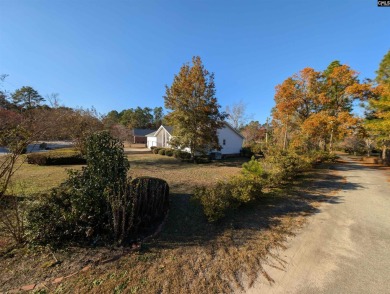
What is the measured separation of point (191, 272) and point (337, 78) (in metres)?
21.1

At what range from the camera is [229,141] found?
24.0 m

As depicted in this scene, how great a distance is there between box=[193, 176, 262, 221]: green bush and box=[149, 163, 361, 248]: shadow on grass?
0.99 feet

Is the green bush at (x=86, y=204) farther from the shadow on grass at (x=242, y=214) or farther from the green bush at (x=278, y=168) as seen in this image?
the green bush at (x=278, y=168)

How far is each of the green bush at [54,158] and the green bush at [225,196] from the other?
11450 mm

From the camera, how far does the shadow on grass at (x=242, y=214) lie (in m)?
4.32

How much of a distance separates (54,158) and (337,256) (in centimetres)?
1639

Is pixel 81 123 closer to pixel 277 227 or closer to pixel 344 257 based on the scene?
pixel 277 227

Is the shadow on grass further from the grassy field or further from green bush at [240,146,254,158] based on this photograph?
green bush at [240,146,254,158]

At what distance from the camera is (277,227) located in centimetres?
495

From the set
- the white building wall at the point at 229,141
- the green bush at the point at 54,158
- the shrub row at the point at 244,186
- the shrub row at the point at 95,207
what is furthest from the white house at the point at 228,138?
the shrub row at the point at 95,207

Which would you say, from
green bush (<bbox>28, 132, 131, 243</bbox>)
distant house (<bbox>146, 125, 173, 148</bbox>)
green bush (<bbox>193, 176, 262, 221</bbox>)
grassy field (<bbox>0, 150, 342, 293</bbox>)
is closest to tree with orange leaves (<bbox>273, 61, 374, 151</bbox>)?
green bush (<bbox>193, 176, 262, 221</bbox>)

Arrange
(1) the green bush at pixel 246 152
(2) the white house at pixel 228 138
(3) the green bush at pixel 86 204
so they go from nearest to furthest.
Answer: (3) the green bush at pixel 86 204 → (2) the white house at pixel 228 138 → (1) the green bush at pixel 246 152

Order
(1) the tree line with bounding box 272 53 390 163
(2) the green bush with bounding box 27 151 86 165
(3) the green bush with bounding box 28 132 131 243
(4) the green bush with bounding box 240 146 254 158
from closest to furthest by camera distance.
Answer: (3) the green bush with bounding box 28 132 131 243, (2) the green bush with bounding box 27 151 86 165, (1) the tree line with bounding box 272 53 390 163, (4) the green bush with bounding box 240 146 254 158

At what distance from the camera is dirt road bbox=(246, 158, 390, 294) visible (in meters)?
2.93
